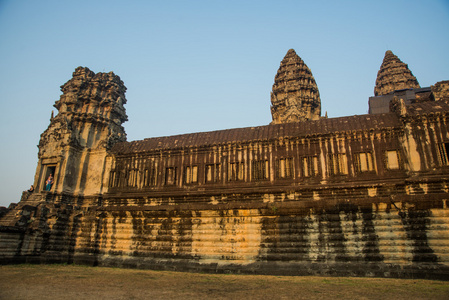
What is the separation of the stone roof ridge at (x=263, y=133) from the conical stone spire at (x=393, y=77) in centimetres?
3713

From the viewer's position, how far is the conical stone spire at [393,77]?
50.0 metres

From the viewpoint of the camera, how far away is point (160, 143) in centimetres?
2306

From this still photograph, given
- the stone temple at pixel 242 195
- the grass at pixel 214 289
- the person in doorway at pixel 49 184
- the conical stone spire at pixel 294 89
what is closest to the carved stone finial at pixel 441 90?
the conical stone spire at pixel 294 89

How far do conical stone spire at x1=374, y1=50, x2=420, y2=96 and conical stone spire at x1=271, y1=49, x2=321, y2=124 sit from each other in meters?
18.7

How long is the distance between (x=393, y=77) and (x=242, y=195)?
4402 cm

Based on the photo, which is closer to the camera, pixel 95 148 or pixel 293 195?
pixel 293 195

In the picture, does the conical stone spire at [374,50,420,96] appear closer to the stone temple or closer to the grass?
the stone temple

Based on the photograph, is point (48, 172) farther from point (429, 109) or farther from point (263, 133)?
point (429, 109)

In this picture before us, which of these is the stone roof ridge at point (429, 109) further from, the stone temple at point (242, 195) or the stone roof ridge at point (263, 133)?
the stone roof ridge at point (263, 133)

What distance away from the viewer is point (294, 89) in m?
39.5

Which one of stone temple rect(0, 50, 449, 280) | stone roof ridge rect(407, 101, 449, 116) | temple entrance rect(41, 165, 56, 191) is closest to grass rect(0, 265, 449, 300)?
stone temple rect(0, 50, 449, 280)

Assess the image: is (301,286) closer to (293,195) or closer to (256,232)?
(256,232)

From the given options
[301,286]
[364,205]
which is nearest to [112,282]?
[301,286]

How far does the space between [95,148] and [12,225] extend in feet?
25.8
